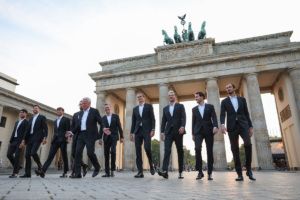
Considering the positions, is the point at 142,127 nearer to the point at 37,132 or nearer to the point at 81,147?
the point at 81,147

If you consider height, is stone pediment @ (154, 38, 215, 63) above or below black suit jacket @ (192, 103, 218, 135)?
above

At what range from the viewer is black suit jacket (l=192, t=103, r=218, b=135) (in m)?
6.76

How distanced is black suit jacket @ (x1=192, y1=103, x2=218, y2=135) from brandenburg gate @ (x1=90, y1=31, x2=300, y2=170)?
15.6 metres

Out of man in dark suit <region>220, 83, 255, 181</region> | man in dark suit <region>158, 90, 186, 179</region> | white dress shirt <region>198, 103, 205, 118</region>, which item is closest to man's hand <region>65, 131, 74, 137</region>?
man in dark suit <region>158, 90, 186, 179</region>

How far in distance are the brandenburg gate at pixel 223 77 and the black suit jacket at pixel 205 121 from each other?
1557 cm

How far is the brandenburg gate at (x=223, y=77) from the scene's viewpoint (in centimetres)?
2156

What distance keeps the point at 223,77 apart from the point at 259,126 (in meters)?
5.83

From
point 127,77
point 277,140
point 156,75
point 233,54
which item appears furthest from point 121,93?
point 277,140

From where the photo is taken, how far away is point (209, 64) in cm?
2409

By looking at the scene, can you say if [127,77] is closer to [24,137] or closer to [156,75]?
[156,75]

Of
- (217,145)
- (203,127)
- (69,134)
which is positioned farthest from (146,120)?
(217,145)

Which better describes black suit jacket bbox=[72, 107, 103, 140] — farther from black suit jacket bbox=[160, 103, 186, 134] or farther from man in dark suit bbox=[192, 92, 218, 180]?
man in dark suit bbox=[192, 92, 218, 180]

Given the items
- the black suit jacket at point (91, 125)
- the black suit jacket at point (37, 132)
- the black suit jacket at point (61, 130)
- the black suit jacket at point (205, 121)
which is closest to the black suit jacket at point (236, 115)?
the black suit jacket at point (205, 121)

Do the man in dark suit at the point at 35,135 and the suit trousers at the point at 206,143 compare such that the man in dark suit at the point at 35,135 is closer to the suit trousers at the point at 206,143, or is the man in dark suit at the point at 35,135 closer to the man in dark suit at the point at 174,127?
the man in dark suit at the point at 174,127
